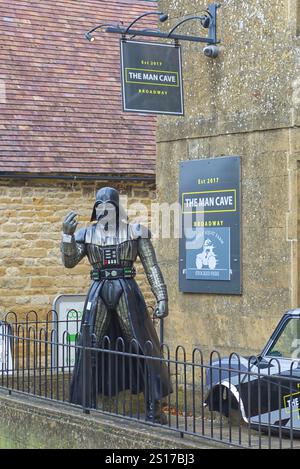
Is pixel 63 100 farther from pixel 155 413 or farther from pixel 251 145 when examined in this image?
pixel 155 413

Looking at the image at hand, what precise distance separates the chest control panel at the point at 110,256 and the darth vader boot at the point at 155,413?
1348 mm

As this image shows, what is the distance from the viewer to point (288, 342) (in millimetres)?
9109

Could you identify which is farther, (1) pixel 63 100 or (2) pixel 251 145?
(1) pixel 63 100

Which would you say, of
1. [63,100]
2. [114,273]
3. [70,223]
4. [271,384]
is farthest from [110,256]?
[63,100]

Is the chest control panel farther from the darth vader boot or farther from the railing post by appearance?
the darth vader boot

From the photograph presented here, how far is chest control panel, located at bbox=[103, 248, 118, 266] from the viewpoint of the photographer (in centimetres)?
943

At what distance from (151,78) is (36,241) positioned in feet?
19.4

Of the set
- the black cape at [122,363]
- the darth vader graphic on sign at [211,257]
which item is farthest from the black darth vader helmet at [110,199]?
the darth vader graphic on sign at [211,257]

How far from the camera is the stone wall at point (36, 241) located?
52.7 feet

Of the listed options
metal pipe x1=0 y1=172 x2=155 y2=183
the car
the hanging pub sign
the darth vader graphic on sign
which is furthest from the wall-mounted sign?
metal pipe x1=0 y1=172 x2=155 y2=183

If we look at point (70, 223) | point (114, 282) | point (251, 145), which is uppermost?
point (251, 145)

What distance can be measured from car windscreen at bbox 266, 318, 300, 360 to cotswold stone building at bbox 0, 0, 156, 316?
24.7 feet

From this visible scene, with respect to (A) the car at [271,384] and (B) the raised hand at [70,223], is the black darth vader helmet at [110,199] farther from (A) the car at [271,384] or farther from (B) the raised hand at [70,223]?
(A) the car at [271,384]
